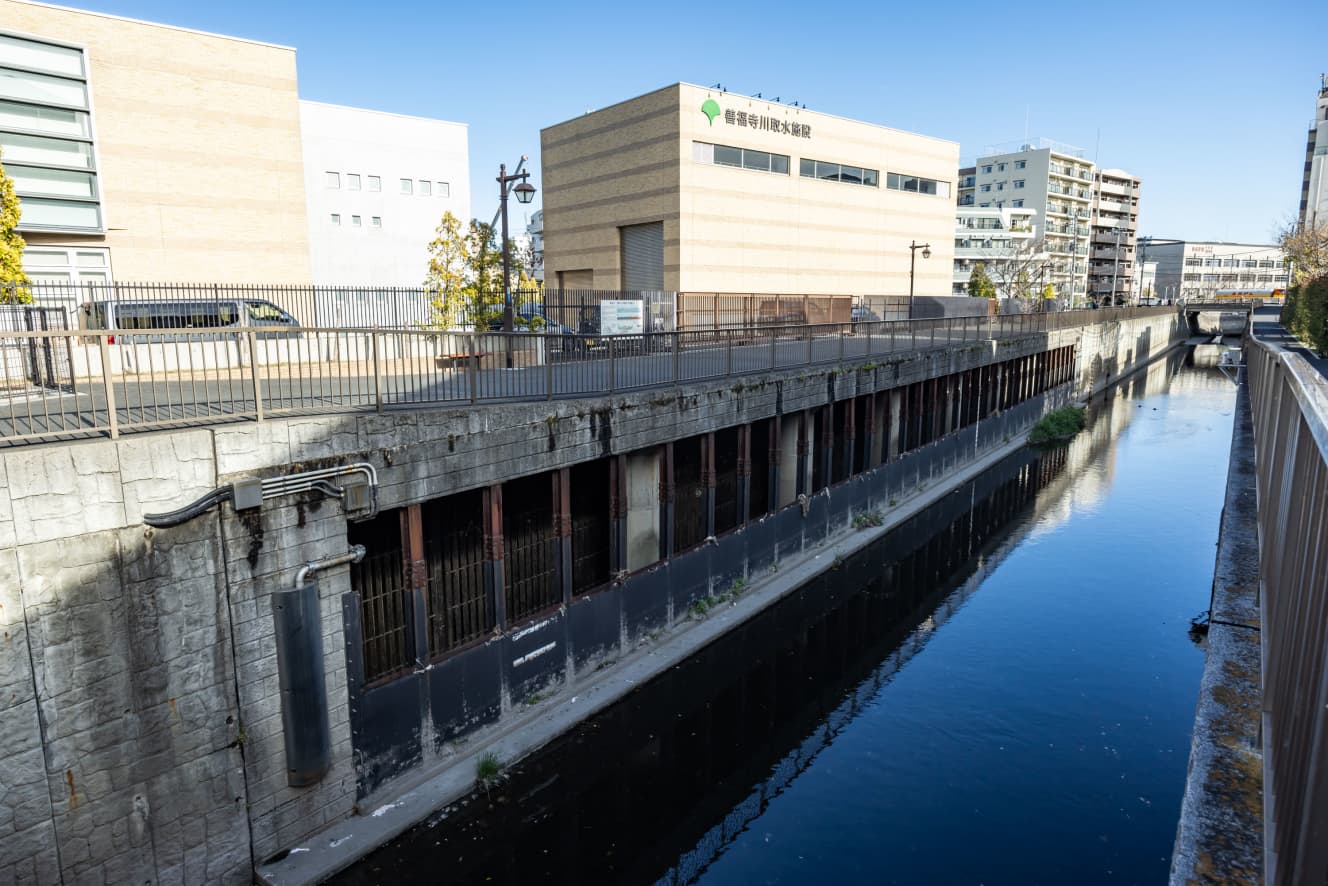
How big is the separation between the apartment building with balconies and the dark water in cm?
12400

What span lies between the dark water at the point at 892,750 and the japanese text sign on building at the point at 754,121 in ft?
104

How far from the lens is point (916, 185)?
206ft

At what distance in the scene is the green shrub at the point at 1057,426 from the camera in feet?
133

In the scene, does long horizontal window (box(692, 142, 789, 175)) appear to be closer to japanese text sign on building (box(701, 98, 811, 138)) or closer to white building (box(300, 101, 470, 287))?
japanese text sign on building (box(701, 98, 811, 138))

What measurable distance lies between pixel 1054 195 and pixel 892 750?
122 metres

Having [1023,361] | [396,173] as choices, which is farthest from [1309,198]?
[396,173]

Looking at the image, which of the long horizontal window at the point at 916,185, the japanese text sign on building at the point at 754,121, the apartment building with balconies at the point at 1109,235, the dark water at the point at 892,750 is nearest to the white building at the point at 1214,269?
the apartment building with balconies at the point at 1109,235

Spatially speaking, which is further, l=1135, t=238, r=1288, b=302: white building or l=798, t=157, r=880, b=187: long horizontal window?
l=1135, t=238, r=1288, b=302: white building

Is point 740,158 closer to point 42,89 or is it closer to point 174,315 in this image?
point 42,89

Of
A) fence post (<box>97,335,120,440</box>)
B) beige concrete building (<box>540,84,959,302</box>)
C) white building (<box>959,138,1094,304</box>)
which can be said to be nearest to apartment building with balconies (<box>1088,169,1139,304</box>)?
white building (<box>959,138,1094,304</box>)

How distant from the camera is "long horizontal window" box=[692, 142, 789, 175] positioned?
45719mm

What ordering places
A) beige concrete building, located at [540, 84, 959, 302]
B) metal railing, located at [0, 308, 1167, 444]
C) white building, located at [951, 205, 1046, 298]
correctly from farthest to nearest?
white building, located at [951, 205, 1046, 298] → beige concrete building, located at [540, 84, 959, 302] → metal railing, located at [0, 308, 1167, 444]

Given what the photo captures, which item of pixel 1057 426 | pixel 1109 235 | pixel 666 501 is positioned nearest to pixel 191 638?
pixel 666 501

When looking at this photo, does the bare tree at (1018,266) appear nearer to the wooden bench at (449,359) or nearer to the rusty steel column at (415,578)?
the wooden bench at (449,359)
